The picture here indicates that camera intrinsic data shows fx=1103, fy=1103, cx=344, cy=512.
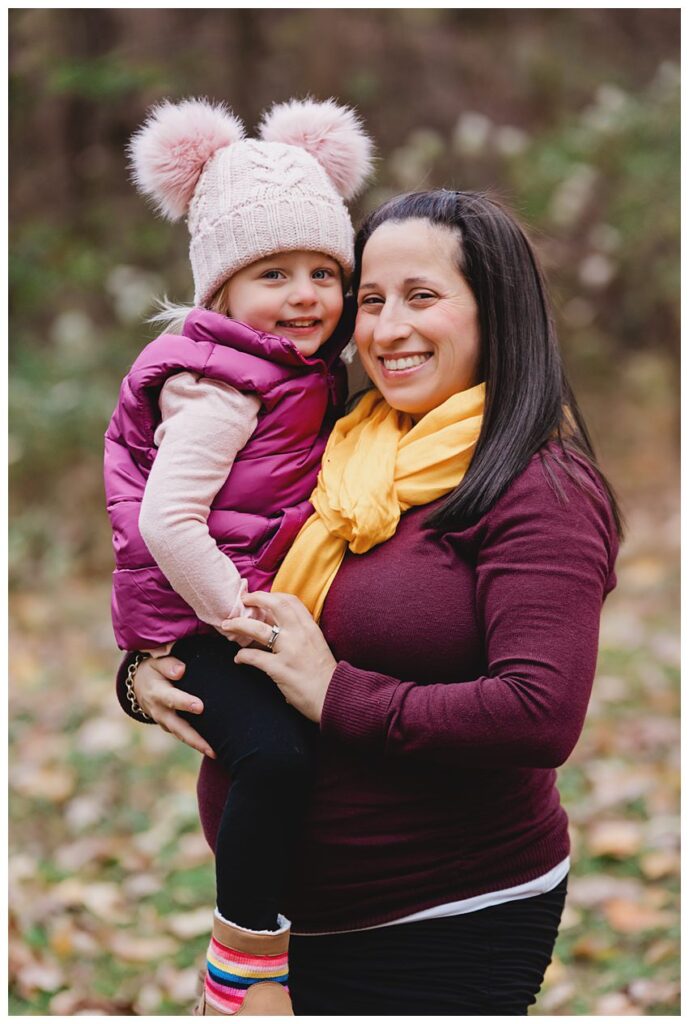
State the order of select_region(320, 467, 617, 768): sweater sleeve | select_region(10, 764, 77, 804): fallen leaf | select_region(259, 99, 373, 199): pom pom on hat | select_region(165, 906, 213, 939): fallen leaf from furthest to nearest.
→ select_region(10, 764, 77, 804): fallen leaf → select_region(165, 906, 213, 939): fallen leaf → select_region(259, 99, 373, 199): pom pom on hat → select_region(320, 467, 617, 768): sweater sleeve

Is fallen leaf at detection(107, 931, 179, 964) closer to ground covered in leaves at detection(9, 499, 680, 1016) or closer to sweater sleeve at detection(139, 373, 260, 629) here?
ground covered in leaves at detection(9, 499, 680, 1016)

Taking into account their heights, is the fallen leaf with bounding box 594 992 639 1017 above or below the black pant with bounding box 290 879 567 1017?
below

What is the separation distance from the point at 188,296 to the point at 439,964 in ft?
19.1

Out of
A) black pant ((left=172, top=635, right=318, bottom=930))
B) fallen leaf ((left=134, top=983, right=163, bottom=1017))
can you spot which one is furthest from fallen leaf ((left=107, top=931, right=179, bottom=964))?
black pant ((left=172, top=635, right=318, bottom=930))

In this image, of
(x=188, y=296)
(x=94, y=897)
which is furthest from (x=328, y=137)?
(x=188, y=296)

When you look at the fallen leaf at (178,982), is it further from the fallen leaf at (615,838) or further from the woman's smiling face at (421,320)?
the woman's smiling face at (421,320)

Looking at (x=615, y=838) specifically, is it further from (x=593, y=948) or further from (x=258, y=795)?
(x=258, y=795)

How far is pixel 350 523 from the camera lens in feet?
6.91

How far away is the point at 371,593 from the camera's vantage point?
6.79 feet

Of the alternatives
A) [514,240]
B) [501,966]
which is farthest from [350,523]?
[501,966]

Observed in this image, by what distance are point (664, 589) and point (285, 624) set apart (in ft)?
15.6

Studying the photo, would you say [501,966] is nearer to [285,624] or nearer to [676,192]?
[285,624]

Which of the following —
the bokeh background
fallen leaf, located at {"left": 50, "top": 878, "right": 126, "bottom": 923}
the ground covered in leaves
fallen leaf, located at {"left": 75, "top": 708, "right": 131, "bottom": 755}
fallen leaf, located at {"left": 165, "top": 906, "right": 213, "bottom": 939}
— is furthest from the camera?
fallen leaf, located at {"left": 75, "top": 708, "right": 131, "bottom": 755}

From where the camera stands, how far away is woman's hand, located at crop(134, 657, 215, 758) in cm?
216
